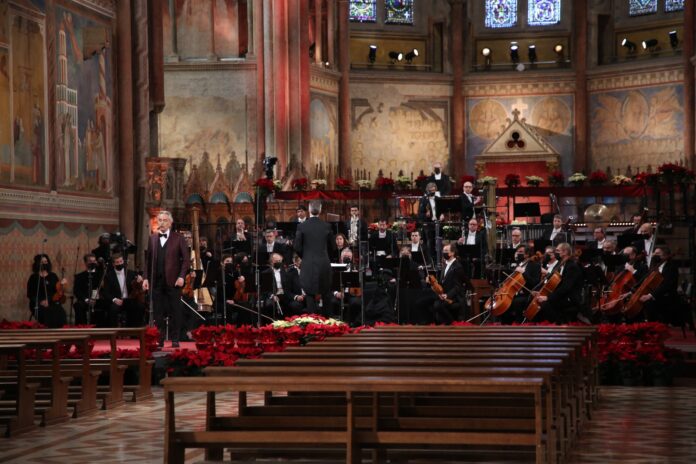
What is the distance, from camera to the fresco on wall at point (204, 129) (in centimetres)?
2962

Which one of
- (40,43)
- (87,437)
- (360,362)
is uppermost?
(40,43)

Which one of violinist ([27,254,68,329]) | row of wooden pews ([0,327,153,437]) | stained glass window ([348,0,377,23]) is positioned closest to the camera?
row of wooden pews ([0,327,153,437])

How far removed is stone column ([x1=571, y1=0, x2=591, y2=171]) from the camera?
111 feet

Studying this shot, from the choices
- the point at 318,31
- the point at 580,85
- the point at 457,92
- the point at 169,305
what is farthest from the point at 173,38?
the point at 169,305

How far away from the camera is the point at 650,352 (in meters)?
13.4

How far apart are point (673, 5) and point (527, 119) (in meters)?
4.91

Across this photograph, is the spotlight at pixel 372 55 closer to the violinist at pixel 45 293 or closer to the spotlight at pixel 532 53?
the spotlight at pixel 532 53

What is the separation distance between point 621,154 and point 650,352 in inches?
808

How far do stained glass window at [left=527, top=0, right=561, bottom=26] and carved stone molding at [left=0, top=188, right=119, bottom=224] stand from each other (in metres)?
17.3

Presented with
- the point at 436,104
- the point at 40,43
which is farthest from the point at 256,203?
the point at 436,104

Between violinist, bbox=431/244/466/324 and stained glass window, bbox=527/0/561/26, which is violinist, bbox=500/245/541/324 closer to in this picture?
violinist, bbox=431/244/466/324

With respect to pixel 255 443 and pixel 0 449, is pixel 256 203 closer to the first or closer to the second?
pixel 0 449

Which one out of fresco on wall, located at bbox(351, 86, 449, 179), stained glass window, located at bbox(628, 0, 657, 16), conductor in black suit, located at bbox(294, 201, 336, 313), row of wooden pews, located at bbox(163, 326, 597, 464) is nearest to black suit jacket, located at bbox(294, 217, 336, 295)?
conductor in black suit, located at bbox(294, 201, 336, 313)

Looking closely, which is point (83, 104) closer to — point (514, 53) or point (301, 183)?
point (301, 183)
